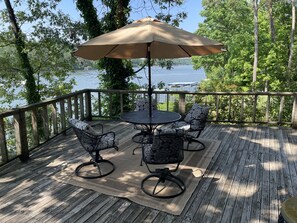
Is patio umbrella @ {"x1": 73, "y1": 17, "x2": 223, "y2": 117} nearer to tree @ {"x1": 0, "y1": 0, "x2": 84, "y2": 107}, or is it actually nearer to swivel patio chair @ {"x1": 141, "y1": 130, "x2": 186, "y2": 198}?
swivel patio chair @ {"x1": 141, "y1": 130, "x2": 186, "y2": 198}

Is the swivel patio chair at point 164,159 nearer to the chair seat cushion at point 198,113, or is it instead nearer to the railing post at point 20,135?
the chair seat cushion at point 198,113

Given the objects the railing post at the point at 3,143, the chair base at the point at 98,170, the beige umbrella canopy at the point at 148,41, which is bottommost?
the chair base at the point at 98,170

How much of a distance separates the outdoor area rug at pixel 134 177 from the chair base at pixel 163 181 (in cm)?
5

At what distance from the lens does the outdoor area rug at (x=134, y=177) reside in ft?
9.64

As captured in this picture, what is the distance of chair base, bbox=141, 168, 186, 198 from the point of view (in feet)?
10.0

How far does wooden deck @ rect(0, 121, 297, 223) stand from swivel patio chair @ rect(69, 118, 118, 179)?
42cm

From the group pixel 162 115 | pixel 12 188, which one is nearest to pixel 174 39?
pixel 162 115

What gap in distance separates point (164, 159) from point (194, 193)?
23.4 inches

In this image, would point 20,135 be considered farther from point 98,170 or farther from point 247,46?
point 247,46

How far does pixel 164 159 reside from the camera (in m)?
3.07

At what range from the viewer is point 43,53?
32.7ft

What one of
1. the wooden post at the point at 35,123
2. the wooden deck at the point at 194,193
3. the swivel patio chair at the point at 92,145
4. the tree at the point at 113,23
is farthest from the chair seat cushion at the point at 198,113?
the tree at the point at 113,23

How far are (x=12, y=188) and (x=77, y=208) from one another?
111 cm

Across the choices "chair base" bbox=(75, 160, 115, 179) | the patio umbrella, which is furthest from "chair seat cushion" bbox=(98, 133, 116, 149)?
the patio umbrella
